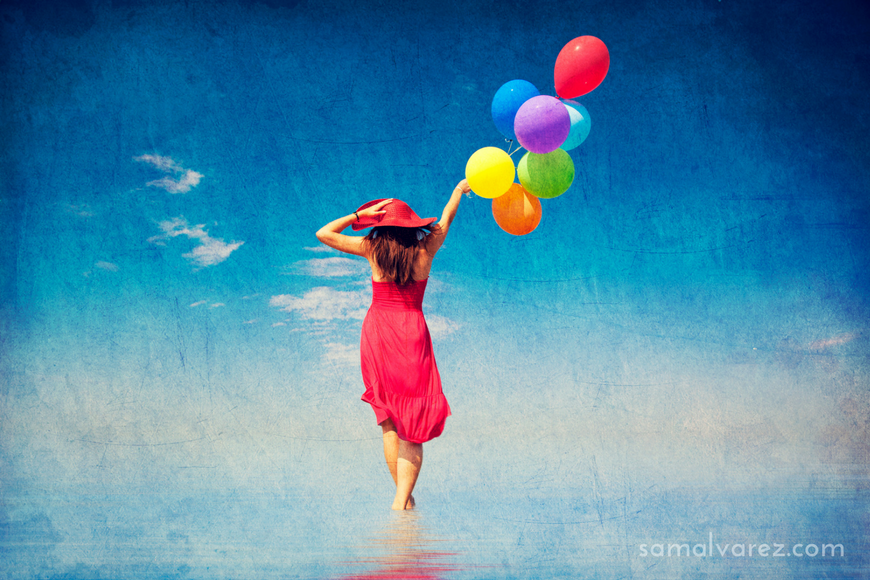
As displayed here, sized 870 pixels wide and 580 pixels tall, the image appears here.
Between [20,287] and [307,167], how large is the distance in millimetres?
2007

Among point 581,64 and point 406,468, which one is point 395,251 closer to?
point 406,468

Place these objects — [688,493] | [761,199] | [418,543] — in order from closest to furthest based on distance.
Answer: [418,543] → [688,493] → [761,199]

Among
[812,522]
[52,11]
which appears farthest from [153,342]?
[812,522]

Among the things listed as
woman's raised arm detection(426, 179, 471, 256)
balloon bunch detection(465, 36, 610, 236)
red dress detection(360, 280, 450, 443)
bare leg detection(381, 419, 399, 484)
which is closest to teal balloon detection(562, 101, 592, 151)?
balloon bunch detection(465, 36, 610, 236)

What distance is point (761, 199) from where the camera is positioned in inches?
195

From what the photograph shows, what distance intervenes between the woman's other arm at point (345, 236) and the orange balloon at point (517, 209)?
0.55 m

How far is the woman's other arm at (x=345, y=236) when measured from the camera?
11.0 ft

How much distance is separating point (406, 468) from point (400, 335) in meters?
0.62

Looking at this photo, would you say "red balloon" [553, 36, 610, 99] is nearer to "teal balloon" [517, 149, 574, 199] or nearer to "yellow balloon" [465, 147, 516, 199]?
"teal balloon" [517, 149, 574, 199]

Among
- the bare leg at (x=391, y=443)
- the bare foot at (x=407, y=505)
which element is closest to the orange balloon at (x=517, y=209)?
the bare leg at (x=391, y=443)

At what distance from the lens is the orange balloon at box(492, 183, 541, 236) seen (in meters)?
3.40

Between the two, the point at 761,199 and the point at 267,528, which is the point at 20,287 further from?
the point at 761,199

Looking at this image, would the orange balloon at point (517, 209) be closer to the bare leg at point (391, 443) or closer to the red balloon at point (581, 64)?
the red balloon at point (581, 64)

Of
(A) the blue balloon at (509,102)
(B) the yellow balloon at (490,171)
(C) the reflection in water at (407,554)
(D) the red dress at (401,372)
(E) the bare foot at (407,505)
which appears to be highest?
(A) the blue balloon at (509,102)
